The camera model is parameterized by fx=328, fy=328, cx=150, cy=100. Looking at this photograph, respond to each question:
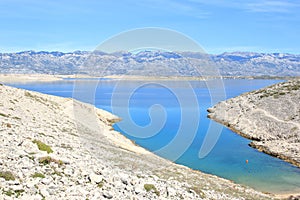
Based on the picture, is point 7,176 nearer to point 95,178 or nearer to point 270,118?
point 95,178

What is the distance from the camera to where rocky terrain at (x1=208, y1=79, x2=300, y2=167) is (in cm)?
4950

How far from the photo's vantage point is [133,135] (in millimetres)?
58938

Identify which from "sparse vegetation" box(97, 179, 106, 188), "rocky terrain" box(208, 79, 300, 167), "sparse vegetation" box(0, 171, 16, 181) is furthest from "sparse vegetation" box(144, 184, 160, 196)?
"rocky terrain" box(208, 79, 300, 167)

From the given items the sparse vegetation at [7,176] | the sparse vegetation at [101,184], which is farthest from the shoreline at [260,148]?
the sparse vegetation at [7,176]

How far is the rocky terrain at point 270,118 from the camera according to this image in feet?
162

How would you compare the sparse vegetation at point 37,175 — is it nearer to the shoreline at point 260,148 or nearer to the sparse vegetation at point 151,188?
the sparse vegetation at point 151,188

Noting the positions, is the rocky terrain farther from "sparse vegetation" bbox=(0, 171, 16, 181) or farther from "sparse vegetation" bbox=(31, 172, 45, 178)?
"sparse vegetation" bbox=(0, 171, 16, 181)

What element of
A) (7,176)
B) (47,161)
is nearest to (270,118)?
(47,161)

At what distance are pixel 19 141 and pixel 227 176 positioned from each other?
23.3m

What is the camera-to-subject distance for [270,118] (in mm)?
63812

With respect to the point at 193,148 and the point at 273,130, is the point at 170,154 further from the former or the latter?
the point at 273,130

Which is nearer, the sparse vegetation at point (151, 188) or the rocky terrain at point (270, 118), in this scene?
the sparse vegetation at point (151, 188)

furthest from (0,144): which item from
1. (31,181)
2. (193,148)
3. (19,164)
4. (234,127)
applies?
(234,127)

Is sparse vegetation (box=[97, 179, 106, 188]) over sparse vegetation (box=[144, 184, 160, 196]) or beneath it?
over
